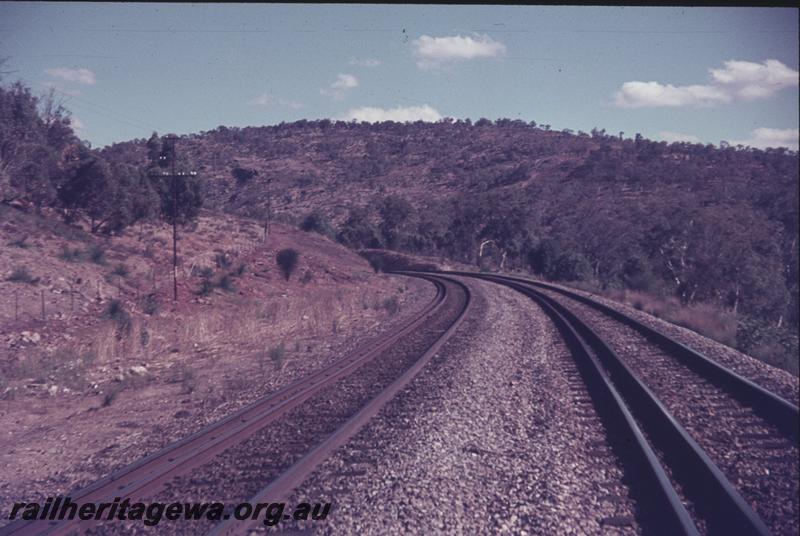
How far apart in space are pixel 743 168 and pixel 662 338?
223ft

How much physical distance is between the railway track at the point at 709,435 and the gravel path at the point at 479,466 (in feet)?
2.17

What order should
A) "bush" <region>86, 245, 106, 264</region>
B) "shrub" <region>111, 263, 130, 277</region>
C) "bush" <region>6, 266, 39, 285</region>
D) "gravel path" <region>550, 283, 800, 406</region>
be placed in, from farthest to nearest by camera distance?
1. "bush" <region>86, 245, 106, 264</region>
2. "shrub" <region>111, 263, 130, 277</region>
3. "bush" <region>6, 266, 39, 285</region>
4. "gravel path" <region>550, 283, 800, 406</region>

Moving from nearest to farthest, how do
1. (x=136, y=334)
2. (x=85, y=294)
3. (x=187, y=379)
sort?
(x=187, y=379) < (x=136, y=334) < (x=85, y=294)

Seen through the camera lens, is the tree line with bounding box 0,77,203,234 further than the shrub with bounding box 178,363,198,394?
Yes

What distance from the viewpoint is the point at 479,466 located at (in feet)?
20.9

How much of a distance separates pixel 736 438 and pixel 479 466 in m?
3.87

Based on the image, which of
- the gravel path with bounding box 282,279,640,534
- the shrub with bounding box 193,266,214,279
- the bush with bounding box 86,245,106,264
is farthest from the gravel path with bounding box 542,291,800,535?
the bush with bounding box 86,245,106,264

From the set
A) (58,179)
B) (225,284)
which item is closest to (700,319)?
(225,284)

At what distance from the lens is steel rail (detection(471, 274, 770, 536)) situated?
519 cm

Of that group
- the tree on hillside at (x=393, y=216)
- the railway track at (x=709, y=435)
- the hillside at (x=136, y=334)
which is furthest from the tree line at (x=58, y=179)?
the tree on hillside at (x=393, y=216)

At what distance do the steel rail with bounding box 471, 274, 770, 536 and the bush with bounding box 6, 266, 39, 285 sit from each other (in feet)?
50.7

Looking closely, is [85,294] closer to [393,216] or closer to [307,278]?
[307,278]

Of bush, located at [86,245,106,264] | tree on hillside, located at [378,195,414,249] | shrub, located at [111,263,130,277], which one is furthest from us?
tree on hillside, located at [378,195,414,249]

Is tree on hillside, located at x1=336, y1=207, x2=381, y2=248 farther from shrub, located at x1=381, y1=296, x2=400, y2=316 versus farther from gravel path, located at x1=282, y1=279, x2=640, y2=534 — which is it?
gravel path, located at x1=282, y1=279, x2=640, y2=534
